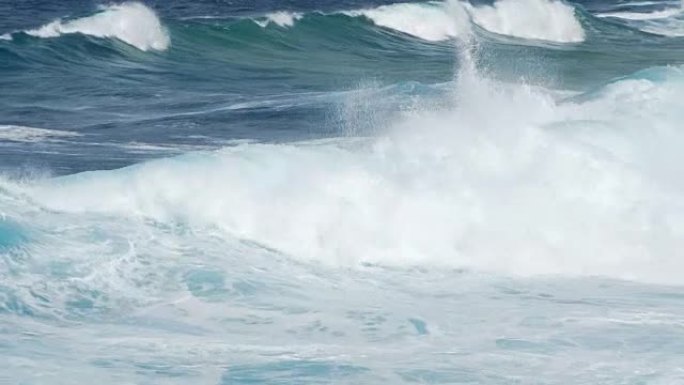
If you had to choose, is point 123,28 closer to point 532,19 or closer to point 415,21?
point 415,21

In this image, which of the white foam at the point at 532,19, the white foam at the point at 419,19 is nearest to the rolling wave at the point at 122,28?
the white foam at the point at 419,19

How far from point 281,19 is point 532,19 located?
705 centimetres

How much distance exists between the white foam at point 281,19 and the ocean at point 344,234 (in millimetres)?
7429

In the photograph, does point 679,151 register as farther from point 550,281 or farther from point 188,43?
point 188,43

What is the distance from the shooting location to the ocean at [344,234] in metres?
9.76

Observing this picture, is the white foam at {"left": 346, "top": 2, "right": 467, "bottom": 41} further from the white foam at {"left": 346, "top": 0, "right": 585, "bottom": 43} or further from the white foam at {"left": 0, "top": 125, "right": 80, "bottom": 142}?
the white foam at {"left": 0, "top": 125, "right": 80, "bottom": 142}

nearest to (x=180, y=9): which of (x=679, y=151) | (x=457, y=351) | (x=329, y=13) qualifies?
(x=329, y=13)

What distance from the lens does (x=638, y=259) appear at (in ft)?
41.9

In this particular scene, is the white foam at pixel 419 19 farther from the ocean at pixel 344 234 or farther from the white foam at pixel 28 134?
the white foam at pixel 28 134

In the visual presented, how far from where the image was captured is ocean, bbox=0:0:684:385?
9758 millimetres

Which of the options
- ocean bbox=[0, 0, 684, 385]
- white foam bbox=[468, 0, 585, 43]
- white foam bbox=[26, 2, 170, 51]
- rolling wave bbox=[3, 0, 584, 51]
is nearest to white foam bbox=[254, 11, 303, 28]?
rolling wave bbox=[3, 0, 584, 51]

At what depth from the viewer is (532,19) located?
112ft

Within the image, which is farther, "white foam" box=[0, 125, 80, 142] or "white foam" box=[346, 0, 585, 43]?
"white foam" box=[346, 0, 585, 43]

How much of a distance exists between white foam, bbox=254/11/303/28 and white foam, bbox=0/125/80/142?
458 inches
